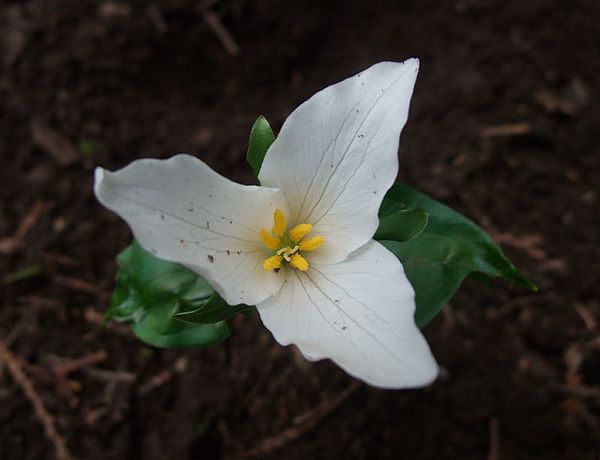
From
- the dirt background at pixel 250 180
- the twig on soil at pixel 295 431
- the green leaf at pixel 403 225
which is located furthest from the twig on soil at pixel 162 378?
the green leaf at pixel 403 225

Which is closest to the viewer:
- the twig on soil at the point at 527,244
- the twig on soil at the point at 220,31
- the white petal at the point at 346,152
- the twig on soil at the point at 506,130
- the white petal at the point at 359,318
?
the white petal at the point at 359,318

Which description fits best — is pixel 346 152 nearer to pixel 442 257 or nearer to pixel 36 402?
pixel 442 257

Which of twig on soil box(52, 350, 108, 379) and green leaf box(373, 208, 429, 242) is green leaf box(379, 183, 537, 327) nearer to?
green leaf box(373, 208, 429, 242)

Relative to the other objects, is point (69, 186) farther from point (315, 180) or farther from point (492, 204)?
point (492, 204)

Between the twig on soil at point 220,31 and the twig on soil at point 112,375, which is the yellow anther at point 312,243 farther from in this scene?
the twig on soil at point 220,31

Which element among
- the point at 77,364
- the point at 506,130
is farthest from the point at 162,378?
the point at 506,130

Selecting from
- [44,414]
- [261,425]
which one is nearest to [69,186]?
[44,414]

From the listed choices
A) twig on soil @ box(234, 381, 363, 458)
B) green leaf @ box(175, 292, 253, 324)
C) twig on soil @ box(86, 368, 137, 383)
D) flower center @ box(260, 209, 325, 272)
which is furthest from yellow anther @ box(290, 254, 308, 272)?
twig on soil @ box(86, 368, 137, 383)
